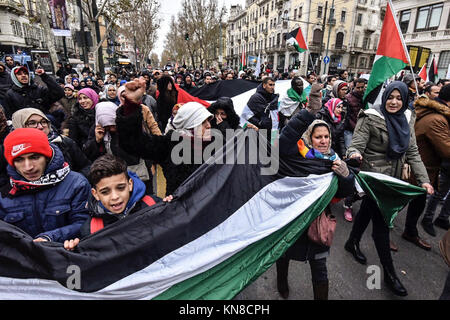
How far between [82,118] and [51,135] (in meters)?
1.42

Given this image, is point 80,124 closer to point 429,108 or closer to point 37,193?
point 37,193

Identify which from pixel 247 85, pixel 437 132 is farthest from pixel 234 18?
pixel 437 132

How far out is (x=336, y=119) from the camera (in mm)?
4293

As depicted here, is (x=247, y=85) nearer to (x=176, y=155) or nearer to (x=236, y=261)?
(x=176, y=155)

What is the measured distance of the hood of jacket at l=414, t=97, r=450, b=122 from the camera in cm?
305

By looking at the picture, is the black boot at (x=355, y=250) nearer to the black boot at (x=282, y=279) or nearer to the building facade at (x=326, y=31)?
the black boot at (x=282, y=279)

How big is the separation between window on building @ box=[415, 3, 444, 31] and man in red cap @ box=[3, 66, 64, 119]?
1281 inches

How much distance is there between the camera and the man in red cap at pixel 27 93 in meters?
4.17

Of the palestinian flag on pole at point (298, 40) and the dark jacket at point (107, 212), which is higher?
the palestinian flag on pole at point (298, 40)

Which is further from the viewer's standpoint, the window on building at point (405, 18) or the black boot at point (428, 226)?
the window on building at point (405, 18)

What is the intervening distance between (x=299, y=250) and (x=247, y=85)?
611cm

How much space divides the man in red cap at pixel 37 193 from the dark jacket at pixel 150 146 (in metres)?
0.51

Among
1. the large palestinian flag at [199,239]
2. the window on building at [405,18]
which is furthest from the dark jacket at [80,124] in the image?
the window on building at [405,18]

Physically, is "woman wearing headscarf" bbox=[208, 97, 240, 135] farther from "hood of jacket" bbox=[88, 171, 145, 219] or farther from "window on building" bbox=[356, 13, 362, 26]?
"window on building" bbox=[356, 13, 362, 26]
